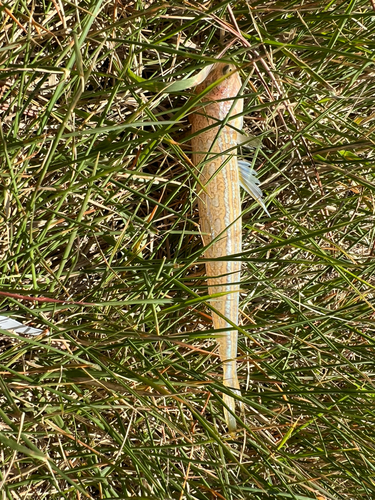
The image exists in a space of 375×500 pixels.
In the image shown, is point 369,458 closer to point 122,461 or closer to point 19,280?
point 122,461

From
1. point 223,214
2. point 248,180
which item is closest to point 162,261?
point 223,214

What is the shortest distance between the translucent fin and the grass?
0.03m

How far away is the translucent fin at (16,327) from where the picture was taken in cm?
142

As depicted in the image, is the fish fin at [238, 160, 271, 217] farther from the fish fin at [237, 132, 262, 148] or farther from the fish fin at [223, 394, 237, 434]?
the fish fin at [223, 394, 237, 434]

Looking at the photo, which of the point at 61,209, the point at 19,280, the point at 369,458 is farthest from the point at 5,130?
the point at 369,458

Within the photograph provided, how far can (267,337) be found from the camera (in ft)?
6.11

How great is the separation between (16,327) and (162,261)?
403mm

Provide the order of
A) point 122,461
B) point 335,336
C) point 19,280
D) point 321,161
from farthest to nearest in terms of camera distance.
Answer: point 335,336, point 321,161, point 122,461, point 19,280

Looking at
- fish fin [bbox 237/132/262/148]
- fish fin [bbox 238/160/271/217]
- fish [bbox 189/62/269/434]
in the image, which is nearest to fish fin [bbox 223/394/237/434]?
fish [bbox 189/62/269/434]

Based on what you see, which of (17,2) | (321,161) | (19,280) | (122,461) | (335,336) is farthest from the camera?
(335,336)

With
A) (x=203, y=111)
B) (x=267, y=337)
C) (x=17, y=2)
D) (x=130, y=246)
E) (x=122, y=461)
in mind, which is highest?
(x=17, y=2)

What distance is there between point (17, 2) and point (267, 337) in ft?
3.96

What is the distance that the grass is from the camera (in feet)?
4.56

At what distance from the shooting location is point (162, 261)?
4.84ft
